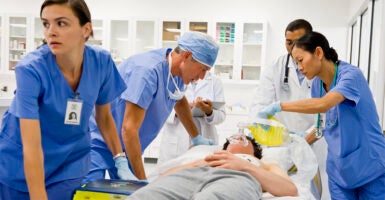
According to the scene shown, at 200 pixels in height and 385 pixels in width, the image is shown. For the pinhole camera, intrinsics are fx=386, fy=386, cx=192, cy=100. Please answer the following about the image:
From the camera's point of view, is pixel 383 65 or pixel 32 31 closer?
pixel 383 65

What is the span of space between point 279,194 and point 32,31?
5380mm

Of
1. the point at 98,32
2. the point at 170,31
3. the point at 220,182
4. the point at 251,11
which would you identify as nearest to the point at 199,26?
the point at 170,31

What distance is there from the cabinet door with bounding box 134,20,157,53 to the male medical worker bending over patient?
4.01 meters

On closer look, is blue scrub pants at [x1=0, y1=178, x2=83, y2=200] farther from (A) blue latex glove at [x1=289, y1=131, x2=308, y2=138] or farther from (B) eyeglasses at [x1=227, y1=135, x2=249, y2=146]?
(A) blue latex glove at [x1=289, y1=131, x2=308, y2=138]

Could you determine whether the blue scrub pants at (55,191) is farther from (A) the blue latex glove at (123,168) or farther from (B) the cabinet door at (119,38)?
(B) the cabinet door at (119,38)

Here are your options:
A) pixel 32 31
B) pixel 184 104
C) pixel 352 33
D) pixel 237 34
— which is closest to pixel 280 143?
pixel 184 104

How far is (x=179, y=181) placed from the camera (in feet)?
5.16

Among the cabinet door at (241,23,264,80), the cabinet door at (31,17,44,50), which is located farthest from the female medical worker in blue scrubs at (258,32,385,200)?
the cabinet door at (31,17,44,50)

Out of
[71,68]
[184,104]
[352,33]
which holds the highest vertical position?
[352,33]

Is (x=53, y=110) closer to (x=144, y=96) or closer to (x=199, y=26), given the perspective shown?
(x=144, y=96)

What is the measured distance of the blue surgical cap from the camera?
1.97 meters

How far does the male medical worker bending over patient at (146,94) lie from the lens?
1.76m

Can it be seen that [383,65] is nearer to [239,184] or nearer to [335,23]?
[239,184]

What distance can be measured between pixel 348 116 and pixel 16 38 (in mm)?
5541
